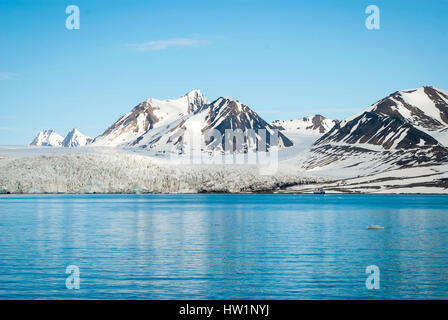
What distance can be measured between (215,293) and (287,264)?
49.1ft

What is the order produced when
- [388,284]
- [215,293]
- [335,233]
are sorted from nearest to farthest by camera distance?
[215,293] → [388,284] → [335,233]

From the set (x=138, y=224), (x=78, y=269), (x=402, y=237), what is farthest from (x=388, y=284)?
(x=138, y=224)

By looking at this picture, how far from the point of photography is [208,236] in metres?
83.1

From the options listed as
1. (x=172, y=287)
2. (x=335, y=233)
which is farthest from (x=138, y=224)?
(x=172, y=287)

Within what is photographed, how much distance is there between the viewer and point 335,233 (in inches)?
3455

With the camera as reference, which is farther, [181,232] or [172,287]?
[181,232]

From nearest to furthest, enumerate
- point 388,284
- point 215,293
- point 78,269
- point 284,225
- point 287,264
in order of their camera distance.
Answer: point 215,293, point 388,284, point 78,269, point 287,264, point 284,225

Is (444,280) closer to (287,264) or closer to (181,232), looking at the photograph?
(287,264)

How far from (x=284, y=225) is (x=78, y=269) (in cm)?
5719

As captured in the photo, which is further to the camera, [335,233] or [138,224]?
[138,224]

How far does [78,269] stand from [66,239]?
90.5 ft
